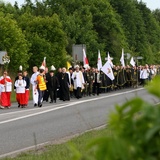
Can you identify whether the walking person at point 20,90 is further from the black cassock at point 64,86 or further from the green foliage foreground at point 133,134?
the green foliage foreground at point 133,134

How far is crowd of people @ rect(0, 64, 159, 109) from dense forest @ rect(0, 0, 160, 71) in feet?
38.4

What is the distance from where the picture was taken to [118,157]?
6.83 ft

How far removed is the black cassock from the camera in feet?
104

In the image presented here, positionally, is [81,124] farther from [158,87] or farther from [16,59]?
[16,59]

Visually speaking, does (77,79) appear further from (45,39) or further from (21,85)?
(45,39)

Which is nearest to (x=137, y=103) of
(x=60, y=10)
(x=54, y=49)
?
(x=54, y=49)

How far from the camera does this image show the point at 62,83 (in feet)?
106

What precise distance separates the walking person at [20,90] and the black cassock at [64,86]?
4648 mm

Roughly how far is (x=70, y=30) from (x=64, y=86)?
132 feet

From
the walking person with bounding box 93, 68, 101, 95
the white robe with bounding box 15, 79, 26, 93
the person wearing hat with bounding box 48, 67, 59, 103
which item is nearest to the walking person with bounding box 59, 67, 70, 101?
the person wearing hat with bounding box 48, 67, 59, 103

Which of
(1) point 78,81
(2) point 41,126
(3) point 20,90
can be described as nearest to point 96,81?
(1) point 78,81

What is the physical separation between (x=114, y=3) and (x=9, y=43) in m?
45.8

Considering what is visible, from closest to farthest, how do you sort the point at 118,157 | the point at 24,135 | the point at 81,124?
the point at 118,157 < the point at 24,135 < the point at 81,124

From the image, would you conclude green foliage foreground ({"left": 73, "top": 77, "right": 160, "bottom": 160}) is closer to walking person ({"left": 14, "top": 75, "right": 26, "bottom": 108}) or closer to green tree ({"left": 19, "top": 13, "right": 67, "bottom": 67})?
walking person ({"left": 14, "top": 75, "right": 26, "bottom": 108})
